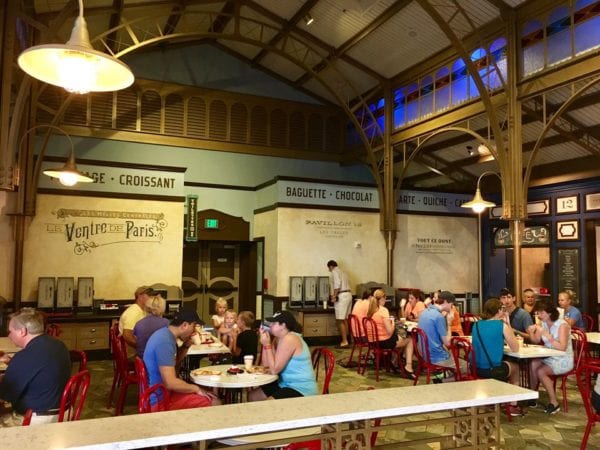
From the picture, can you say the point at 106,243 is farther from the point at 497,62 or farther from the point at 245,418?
the point at 497,62

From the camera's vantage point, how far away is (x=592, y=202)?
10211 mm

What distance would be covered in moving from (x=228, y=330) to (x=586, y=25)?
6.28 metres

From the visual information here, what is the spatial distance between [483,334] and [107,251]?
6.76 metres

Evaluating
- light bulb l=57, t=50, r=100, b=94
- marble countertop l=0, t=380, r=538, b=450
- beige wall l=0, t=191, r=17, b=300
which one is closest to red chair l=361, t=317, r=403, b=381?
marble countertop l=0, t=380, r=538, b=450

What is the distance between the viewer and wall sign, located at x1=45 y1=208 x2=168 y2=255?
28.5 ft

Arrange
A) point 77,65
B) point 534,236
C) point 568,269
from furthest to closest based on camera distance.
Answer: point 534,236, point 568,269, point 77,65

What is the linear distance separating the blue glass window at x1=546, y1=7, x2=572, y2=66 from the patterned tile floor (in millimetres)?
4618

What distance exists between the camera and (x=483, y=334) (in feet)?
16.5

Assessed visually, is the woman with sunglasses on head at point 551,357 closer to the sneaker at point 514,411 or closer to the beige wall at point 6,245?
the sneaker at point 514,411

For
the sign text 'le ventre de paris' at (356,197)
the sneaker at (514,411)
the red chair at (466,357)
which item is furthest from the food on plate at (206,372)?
the sign text 'le ventre de paris' at (356,197)

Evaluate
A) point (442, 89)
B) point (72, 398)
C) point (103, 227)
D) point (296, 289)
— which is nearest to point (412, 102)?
point (442, 89)

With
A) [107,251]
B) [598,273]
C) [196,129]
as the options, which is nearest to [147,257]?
[107,251]

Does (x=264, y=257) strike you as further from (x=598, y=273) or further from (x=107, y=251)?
(x=598, y=273)

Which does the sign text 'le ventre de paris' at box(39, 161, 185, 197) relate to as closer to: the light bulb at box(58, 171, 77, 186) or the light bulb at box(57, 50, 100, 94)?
the light bulb at box(58, 171, 77, 186)
